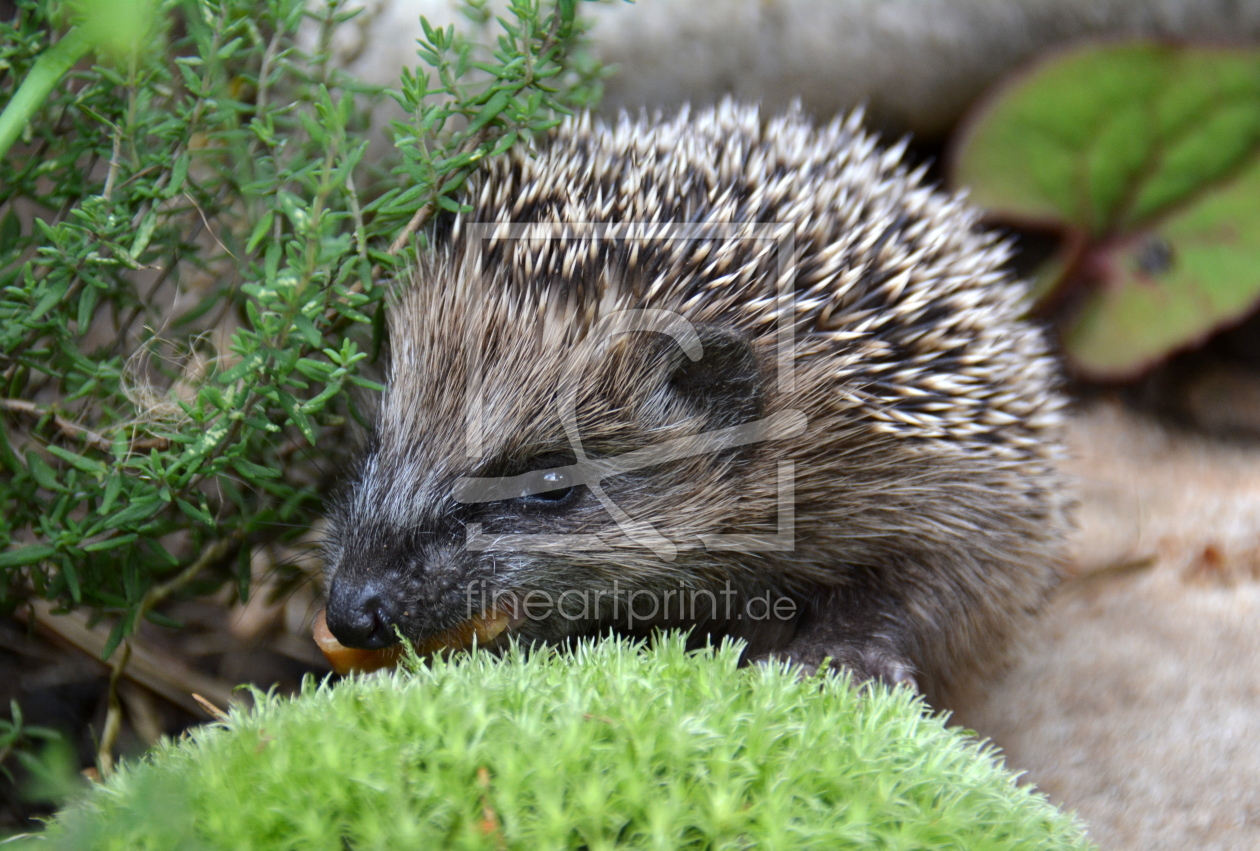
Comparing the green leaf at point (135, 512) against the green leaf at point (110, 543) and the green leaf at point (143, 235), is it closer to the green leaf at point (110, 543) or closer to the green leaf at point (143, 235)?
the green leaf at point (110, 543)

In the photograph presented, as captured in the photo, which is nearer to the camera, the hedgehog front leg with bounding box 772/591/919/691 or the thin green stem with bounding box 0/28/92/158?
the thin green stem with bounding box 0/28/92/158

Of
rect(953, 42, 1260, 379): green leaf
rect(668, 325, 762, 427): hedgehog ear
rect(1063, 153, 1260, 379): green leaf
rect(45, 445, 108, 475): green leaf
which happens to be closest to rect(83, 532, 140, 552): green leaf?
rect(45, 445, 108, 475): green leaf

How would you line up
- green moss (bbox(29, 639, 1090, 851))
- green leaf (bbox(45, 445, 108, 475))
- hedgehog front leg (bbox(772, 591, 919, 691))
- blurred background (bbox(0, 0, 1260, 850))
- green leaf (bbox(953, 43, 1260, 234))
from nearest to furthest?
green moss (bbox(29, 639, 1090, 851)), green leaf (bbox(45, 445, 108, 475)), hedgehog front leg (bbox(772, 591, 919, 691)), blurred background (bbox(0, 0, 1260, 850)), green leaf (bbox(953, 43, 1260, 234))

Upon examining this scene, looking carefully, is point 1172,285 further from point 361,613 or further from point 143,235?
point 143,235

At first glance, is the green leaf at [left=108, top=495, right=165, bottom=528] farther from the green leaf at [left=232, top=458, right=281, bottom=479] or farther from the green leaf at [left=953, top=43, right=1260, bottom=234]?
the green leaf at [left=953, top=43, right=1260, bottom=234]

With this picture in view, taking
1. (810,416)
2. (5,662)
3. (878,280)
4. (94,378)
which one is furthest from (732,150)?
(5,662)

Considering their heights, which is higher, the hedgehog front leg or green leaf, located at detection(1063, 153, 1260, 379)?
green leaf, located at detection(1063, 153, 1260, 379)

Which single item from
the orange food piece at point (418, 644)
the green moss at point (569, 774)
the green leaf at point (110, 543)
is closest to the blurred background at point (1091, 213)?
the orange food piece at point (418, 644)
